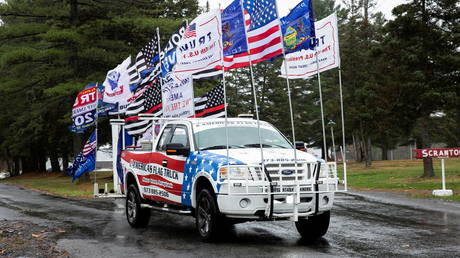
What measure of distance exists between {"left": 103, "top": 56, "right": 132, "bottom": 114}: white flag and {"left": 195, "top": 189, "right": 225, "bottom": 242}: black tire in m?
10.8

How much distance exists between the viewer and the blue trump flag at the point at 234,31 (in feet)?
37.6

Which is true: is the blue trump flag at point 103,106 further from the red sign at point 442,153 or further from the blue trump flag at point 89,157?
the red sign at point 442,153

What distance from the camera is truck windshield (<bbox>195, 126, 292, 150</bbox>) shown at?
10.8 meters

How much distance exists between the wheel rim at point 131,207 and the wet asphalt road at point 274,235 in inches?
10.3

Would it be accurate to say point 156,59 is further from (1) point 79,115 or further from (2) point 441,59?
(2) point 441,59

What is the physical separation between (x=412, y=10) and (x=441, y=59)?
307 cm

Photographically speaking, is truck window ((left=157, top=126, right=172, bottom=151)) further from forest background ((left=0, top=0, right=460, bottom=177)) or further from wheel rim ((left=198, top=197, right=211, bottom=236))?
forest background ((left=0, top=0, right=460, bottom=177))

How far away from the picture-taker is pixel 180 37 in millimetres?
16938

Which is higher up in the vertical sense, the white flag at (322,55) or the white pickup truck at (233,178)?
the white flag at (322,55)

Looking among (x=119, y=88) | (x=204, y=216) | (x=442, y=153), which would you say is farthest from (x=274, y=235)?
(x=119, y=88)

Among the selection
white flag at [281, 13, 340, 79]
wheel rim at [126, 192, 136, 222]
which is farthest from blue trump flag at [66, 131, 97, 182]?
white flag at [281, 13, 340, 79]

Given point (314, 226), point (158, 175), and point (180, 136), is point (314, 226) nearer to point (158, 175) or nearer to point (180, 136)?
point (180, 136)

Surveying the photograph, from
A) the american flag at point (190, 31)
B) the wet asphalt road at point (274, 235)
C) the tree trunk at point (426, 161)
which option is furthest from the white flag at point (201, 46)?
the tree trunk at point (426, 161)

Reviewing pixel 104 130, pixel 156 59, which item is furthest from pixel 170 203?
pixel 104 130
